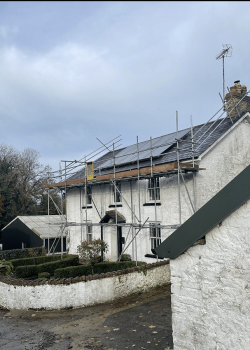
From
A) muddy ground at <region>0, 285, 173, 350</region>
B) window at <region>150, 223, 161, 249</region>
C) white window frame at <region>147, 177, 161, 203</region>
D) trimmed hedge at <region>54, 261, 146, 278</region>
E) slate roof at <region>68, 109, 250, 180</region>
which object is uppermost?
slate roof at <region>68, 109, 250, 180</region>

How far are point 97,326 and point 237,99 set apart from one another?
45.9 ft

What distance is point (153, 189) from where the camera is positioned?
16.6 m

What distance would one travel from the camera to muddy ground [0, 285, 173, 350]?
7727mm

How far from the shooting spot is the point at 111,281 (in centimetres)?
1116

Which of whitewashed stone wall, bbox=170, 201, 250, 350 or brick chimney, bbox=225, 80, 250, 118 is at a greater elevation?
brick chimney, bbox=225, 80, 250, 118

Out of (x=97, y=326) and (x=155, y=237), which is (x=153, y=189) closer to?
(x=155, y=237)

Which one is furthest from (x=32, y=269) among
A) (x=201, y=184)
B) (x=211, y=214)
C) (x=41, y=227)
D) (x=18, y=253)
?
(x=211, y=214)

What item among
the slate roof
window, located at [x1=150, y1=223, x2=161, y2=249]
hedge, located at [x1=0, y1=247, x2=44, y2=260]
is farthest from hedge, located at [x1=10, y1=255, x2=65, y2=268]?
window, located at [x1=150, y1=223, x2=161, y2=249]

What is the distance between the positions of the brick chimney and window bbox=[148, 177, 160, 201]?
5587mm

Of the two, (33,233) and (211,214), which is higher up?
(211,214)

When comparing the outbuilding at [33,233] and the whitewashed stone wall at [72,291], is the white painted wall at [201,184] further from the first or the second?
the outbuilding at [33,233]

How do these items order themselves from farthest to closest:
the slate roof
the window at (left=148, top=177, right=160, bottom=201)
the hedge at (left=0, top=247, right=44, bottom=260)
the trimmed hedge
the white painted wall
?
the hedge at (left=0, top=247, right=44, bottom=260) → the window at (left=148, top=177, right=160, bottom=201) → the slate roof → the white painted wall → the trimmed hedge

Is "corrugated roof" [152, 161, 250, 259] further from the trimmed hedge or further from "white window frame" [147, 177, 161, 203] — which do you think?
"white window frame" [147, 177, 161, 203]

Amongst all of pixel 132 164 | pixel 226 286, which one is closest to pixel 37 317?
pixel 226 286
